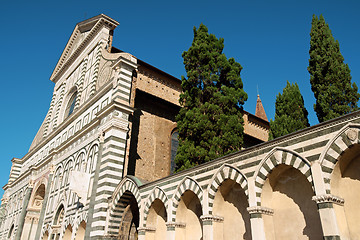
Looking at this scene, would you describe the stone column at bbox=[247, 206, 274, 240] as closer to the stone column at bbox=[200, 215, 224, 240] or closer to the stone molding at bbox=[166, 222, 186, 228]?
the stone column at bbox=[200, 215, 224, 240]

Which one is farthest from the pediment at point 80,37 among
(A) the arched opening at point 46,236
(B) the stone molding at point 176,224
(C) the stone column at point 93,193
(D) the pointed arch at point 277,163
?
(D) the pointed arch at point 277,163

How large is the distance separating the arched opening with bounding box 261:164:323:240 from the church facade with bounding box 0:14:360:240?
0.02 meters

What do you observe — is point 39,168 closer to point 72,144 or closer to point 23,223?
point 23,223

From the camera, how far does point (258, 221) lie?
768cm

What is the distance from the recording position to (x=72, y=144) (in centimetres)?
1781

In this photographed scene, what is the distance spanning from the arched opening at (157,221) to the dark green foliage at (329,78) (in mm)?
7755

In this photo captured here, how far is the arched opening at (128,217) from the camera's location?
489 inches

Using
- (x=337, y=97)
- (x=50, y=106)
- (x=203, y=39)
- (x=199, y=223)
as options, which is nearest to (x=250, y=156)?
(x=199, y=223)

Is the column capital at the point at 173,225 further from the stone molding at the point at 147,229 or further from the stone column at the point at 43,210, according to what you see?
the stone column at the point at 43,210

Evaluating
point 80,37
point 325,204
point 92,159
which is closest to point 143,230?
point 92,159

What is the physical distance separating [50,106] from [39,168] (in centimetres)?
540

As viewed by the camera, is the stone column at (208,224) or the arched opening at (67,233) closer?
the stone column at (208,224)

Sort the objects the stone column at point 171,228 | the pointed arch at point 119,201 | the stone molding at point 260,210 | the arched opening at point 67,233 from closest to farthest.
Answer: the stone molding at point 260,210
the stone column at point 171,228
the pointed arch at point 119,201
the arched opening at point 67,233

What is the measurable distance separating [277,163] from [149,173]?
8401 mm
